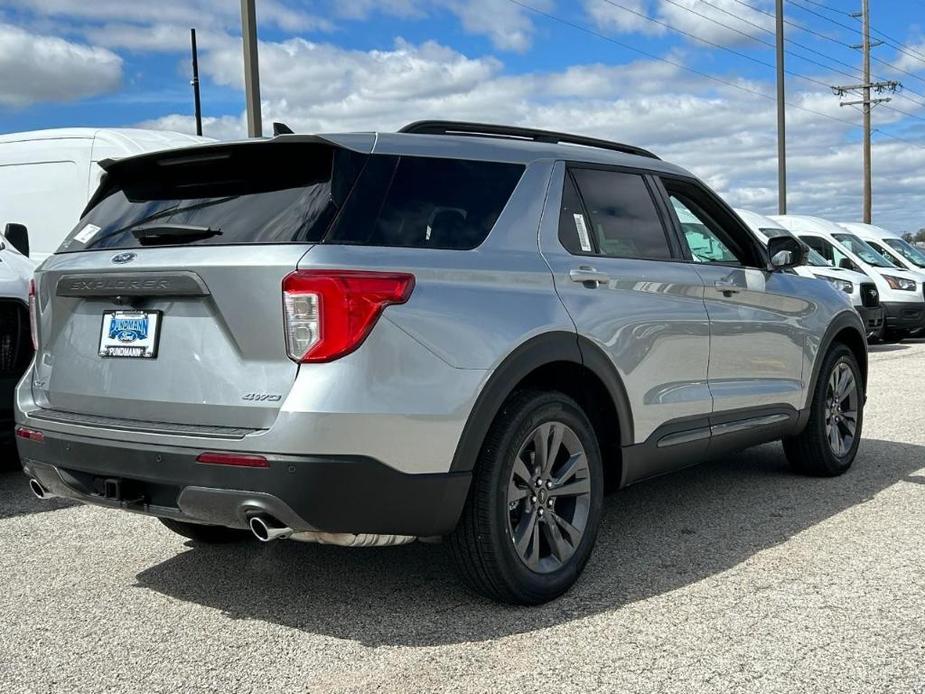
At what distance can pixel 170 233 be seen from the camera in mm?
3609

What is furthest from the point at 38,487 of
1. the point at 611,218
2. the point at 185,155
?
the point at 611,218

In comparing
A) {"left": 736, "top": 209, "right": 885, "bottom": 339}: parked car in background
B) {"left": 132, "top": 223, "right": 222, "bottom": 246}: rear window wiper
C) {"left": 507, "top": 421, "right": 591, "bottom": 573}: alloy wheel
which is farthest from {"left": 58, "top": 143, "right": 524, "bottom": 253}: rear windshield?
{"left": 736, "top": 209, "right": 885, "bottom": 339}: parked car in background

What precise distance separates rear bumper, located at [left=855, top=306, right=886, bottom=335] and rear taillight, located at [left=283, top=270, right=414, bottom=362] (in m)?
13.2

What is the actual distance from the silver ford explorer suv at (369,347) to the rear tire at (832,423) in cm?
168

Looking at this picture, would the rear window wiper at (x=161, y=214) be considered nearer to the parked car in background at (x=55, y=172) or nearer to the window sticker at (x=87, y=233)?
the window sticker at (x=87, y=233)

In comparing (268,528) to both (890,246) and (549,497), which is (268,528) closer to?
(549,497)

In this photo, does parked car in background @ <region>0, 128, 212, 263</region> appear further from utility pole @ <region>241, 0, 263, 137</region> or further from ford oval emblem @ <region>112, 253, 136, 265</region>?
ford oval emblem @ <region>112, 253, 136, 265</region>

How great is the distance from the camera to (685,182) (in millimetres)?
5117

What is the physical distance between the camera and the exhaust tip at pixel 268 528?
336 centimetres

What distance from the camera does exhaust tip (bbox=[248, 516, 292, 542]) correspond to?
3.36m

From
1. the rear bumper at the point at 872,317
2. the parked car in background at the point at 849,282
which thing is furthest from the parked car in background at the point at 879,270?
the parked car in background at the point at 849,282

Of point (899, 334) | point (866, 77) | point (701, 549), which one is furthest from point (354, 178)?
point (866, 77)

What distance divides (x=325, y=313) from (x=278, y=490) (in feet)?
1.89

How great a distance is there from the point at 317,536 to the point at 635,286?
1.80 meters
